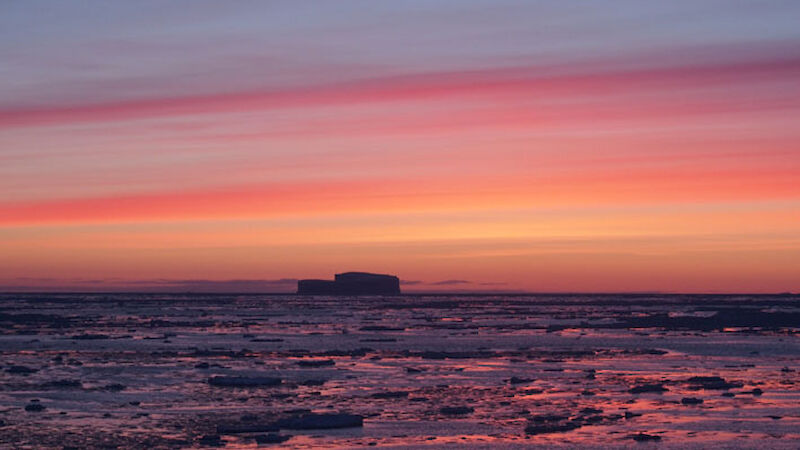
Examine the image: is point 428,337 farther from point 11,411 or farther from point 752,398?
point 11,411

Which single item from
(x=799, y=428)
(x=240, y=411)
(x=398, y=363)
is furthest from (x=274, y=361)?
(x=799, y=428)

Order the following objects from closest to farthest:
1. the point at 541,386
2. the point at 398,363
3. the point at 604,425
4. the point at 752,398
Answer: the point at 604,425 < the point at 752,398 < the point at 541,386 < the point at 398,363

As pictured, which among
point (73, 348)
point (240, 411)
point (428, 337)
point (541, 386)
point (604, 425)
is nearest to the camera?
point (604, 425)

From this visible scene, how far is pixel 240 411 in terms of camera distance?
22156 millimetres

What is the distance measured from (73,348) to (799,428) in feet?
105

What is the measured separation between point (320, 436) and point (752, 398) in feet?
39.8

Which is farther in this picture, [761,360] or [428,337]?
[428,337]

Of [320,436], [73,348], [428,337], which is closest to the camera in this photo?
[320,436]

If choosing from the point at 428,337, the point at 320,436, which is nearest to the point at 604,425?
the point at 320,436

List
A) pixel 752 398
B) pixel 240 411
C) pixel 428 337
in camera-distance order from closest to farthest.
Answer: pixel 240 411
pixel 752 398
pixel 428 337

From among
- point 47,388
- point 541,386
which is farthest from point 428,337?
point 47,388

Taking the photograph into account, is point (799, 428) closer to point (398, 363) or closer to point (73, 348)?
point (398, 363)

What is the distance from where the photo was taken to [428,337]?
176 ft

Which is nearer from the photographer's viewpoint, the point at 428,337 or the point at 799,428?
the point at 799,428
